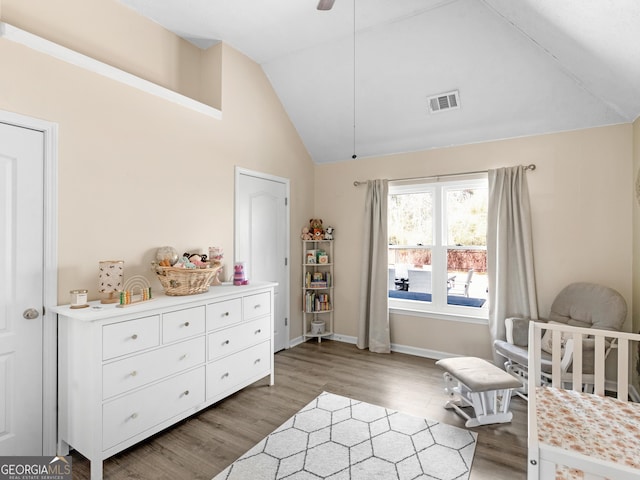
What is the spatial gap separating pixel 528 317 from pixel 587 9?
8.27 feet

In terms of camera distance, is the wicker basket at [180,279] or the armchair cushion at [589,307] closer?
the wicker basket at [180,279]

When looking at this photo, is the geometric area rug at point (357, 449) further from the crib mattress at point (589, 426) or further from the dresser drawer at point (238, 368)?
the crib mattress at point (589, 426)

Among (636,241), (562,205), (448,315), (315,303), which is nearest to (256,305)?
(315,303)

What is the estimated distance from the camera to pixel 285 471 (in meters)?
1.91

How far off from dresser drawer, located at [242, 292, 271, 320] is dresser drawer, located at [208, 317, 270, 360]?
0.06 meters

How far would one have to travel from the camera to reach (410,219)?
4082 millimetres

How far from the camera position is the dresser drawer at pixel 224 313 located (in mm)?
2498

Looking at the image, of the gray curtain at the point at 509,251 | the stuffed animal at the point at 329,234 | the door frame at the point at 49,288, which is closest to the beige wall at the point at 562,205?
the gray curtain at the point at 509,251

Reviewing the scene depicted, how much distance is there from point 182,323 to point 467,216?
10.2 feet

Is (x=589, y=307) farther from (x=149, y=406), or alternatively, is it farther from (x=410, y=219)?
(x=149, y=406)

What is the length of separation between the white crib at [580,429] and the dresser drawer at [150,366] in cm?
204

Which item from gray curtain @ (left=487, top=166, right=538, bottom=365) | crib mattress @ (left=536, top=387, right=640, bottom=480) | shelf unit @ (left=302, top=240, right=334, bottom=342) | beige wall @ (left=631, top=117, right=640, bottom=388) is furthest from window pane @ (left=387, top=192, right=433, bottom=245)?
crib mattress @ (left=536, top=387, right=640, bottom=480)

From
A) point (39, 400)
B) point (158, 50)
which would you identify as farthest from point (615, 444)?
point (158, 50)

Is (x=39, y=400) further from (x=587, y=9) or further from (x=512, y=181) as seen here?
(x=512, y=181)
